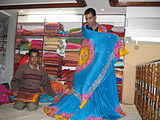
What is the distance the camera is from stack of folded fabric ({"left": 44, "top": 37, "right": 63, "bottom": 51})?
11.9ft

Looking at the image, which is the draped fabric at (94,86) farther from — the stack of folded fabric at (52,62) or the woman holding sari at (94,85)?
the stack of folded fabric at (52,62)

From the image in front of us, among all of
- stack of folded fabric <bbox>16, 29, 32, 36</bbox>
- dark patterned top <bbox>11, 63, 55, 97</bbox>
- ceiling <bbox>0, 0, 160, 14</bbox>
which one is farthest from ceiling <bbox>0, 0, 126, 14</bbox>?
dark patterned top <bbox>11, 63, 55, 97</bbox>

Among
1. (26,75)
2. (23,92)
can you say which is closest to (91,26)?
(26,75)

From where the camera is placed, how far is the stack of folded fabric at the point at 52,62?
355 cm

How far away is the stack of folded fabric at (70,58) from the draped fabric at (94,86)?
1.53 m

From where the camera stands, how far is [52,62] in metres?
3.58

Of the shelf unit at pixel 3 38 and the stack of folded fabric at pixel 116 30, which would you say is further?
the shelf unit at pixel 3 38

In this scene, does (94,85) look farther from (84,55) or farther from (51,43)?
(51,43)

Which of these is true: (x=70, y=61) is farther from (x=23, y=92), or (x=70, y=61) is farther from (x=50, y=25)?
(x=23, y=92)

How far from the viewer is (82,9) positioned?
11.3 feet

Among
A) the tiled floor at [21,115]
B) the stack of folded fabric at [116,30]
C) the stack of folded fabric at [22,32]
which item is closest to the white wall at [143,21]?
the stack of folded fabric at [116,30]

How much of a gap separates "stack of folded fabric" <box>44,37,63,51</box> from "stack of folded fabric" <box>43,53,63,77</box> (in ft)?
0.46

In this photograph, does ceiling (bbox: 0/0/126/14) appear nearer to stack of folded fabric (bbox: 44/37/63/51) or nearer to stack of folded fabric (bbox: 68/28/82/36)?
stack of folded fabric (bbox: 68/28/82/36)

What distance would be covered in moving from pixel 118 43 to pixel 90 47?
1.13ft
